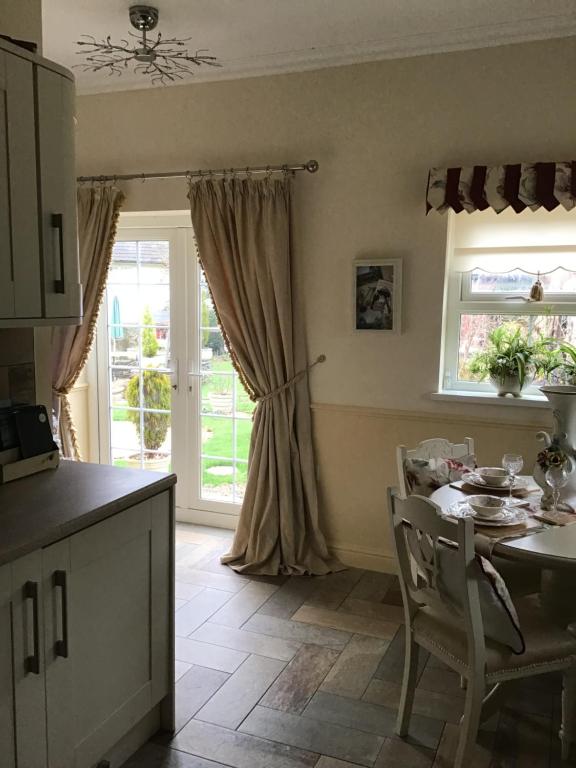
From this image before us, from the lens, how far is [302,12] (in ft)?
9.87

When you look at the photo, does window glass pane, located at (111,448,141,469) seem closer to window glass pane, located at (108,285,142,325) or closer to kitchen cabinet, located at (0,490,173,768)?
window glass pane, located at (108,285,142,325)

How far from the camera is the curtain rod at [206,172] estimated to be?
3637 mm

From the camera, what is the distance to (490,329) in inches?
140

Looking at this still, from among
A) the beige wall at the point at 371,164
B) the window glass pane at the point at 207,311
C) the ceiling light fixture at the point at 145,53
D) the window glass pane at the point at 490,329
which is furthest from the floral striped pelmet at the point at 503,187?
the window glass pane at the point at 207,311

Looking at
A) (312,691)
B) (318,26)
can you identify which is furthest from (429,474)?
(318,26)

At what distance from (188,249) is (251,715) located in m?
2.82

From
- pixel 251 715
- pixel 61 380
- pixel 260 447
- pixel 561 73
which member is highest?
pixel 561 73

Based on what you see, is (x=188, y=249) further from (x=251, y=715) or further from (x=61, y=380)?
(x=251, y=715)

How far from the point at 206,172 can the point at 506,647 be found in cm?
293

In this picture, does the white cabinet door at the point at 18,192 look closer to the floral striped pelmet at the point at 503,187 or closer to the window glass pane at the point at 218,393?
the floral striped pelmet at the point at 503,187

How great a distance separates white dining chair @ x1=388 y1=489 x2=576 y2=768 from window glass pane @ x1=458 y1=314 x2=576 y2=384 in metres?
1.51

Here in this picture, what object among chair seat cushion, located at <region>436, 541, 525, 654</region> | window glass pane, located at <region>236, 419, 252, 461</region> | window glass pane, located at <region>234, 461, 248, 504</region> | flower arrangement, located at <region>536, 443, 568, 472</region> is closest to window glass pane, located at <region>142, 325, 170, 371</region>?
window glass pane, located at <region>236, 419, 252, 461</region>

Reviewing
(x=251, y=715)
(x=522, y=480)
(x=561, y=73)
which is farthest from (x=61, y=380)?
(x=561, y=73)

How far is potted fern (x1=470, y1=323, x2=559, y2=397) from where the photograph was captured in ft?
11.0
